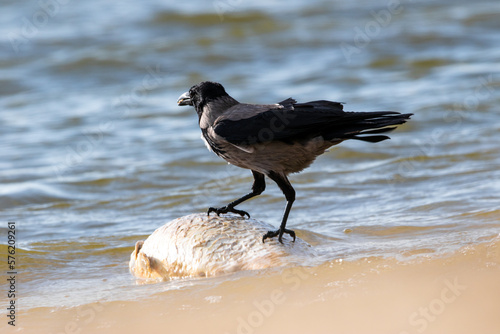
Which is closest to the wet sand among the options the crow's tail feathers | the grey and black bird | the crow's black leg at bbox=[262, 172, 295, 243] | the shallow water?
the shallow water

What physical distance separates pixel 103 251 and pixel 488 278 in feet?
12.1

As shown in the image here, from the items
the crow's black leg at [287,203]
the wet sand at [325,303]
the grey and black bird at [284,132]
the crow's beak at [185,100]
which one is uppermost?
the crow's beak at [185,100]

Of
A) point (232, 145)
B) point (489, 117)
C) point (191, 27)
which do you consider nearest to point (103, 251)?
point (232, 145)

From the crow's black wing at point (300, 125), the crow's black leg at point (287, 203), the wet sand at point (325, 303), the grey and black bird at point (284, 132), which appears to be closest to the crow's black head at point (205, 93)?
the grey and black bird at point (284, 132)

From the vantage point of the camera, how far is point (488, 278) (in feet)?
15.9

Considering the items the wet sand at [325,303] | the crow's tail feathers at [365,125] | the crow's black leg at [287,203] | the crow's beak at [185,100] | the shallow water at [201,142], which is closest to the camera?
the wet sand at [325,303]

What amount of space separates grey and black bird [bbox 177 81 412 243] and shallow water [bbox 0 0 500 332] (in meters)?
0.85

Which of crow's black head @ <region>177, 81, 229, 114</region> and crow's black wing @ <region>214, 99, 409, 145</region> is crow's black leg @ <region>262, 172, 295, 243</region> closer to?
crow's black wing @ <region>214, 99, 409, 145</region>

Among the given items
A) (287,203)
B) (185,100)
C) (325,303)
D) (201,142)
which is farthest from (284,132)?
(201,142)

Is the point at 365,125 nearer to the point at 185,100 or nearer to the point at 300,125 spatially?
the point at 300,125

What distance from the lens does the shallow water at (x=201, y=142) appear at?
21.6 feet

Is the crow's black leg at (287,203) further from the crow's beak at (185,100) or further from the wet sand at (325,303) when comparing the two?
the crow's beak at (185,100)

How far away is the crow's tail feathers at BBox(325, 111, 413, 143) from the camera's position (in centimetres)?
530

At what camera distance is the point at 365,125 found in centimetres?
532
